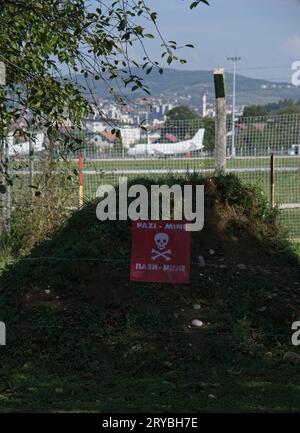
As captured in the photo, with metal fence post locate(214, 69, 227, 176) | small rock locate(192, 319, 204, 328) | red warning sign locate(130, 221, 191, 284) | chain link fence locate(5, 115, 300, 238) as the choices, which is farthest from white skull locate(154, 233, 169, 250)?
metal fence post locate(214, 69, 227, 176)

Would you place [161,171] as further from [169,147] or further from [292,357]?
[292,357]

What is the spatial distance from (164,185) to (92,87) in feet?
8.38

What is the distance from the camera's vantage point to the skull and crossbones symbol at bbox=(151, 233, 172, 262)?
332 inches

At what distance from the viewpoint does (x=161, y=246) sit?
27.9ft

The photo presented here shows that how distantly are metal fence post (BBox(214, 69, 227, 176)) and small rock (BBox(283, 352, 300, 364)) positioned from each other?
12.4ft

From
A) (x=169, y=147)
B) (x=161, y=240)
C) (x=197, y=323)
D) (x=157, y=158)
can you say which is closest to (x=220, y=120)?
(x=161, y=240)

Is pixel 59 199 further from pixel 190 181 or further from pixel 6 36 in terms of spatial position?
pixel 6 36

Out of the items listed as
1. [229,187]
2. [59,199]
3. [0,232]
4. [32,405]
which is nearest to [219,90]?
[229,187]

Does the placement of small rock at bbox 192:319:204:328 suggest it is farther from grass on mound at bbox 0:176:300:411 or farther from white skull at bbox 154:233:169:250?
white skull at bbox 154:233:169:250

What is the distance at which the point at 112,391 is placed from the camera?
22.0 feet

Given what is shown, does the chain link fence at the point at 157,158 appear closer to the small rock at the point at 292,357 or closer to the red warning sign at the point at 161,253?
the red warning sign at the point at 161,253

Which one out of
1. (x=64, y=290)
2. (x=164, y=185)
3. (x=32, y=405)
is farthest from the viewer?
(x=164, y=185)

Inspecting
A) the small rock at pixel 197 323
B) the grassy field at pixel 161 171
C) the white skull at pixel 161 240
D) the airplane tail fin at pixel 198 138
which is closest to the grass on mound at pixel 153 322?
the small rock at pixel 197 323

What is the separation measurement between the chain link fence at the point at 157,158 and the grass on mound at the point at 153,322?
5.45 feet
